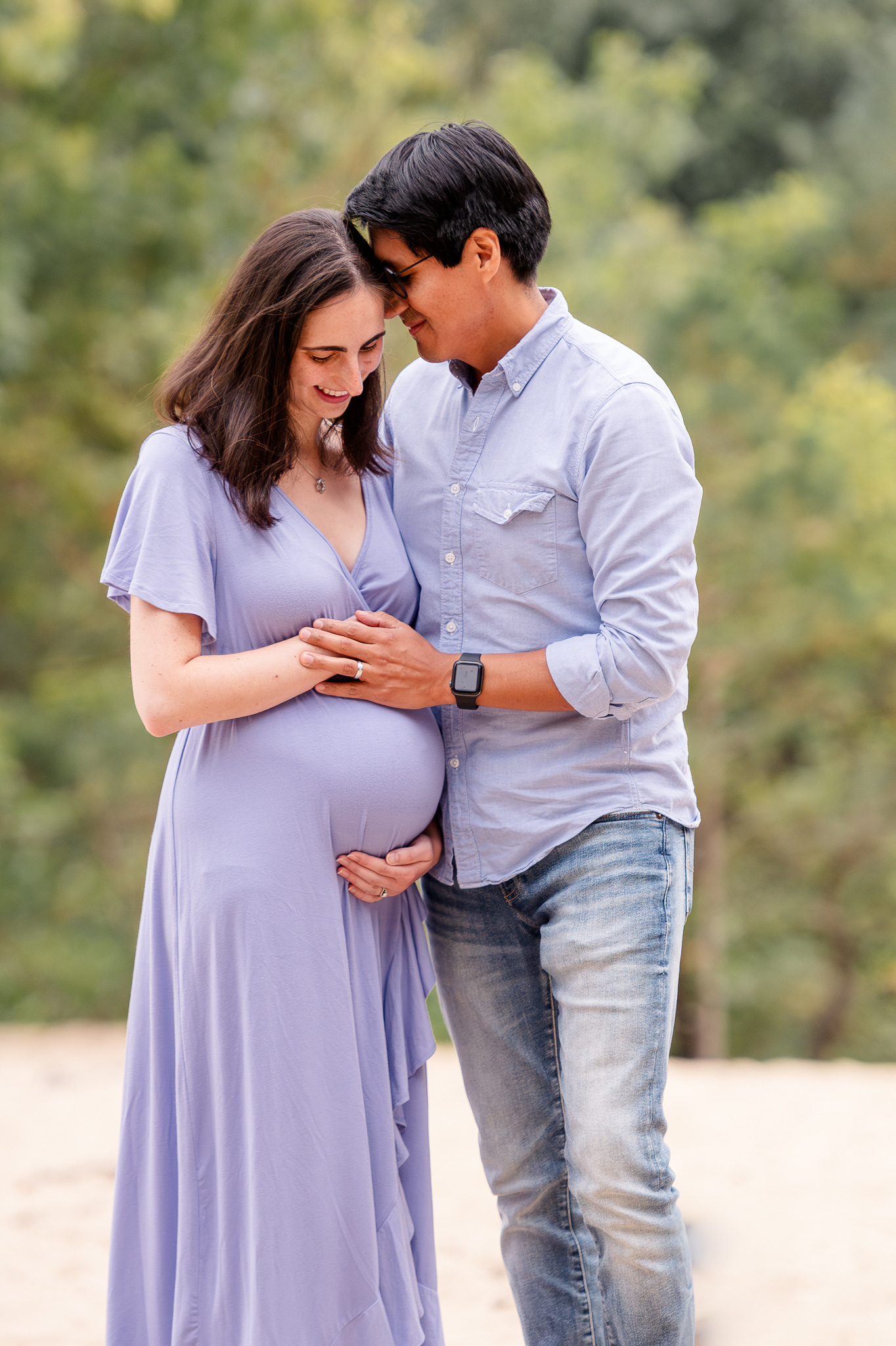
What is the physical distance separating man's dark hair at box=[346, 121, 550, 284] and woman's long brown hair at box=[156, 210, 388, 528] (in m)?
0.07

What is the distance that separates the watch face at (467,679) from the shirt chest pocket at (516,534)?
0.15 metres

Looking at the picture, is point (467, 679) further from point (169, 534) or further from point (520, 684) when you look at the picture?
point (169, 534)

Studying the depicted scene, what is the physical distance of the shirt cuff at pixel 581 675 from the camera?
5.96 feet

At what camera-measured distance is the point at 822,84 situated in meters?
13.0

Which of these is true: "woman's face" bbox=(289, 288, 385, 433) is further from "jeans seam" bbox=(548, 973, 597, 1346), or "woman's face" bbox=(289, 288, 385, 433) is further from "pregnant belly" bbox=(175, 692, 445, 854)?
"jeans seam" bbox=(548, 973, 597, 1346)

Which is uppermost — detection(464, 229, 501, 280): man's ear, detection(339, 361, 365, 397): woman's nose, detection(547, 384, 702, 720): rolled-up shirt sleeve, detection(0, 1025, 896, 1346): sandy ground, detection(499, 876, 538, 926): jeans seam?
detection(464, 229, 501, 280): man's ear

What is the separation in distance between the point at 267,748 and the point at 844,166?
35.7ft

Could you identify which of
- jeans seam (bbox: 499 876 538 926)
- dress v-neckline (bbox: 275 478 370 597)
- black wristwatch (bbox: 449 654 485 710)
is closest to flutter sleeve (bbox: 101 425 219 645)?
dress v-neckline (bbox: 275 478 370 597)

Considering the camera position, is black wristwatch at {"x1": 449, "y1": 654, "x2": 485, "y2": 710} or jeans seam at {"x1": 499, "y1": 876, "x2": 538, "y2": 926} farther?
jeans seam at {"x1": 499, "y1": 876, "x2": 538, "y2": 926}

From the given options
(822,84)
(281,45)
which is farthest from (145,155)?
Answer: (822,84)

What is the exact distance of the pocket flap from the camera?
6.23ft

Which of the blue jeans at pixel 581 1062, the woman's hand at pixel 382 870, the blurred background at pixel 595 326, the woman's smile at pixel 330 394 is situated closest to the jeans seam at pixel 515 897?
the blue jeans at pixel 581 1062

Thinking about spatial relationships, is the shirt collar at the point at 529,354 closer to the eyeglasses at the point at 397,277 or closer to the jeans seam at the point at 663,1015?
the eyeglasses at the point at 397,277

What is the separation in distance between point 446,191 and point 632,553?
580 millimetres
